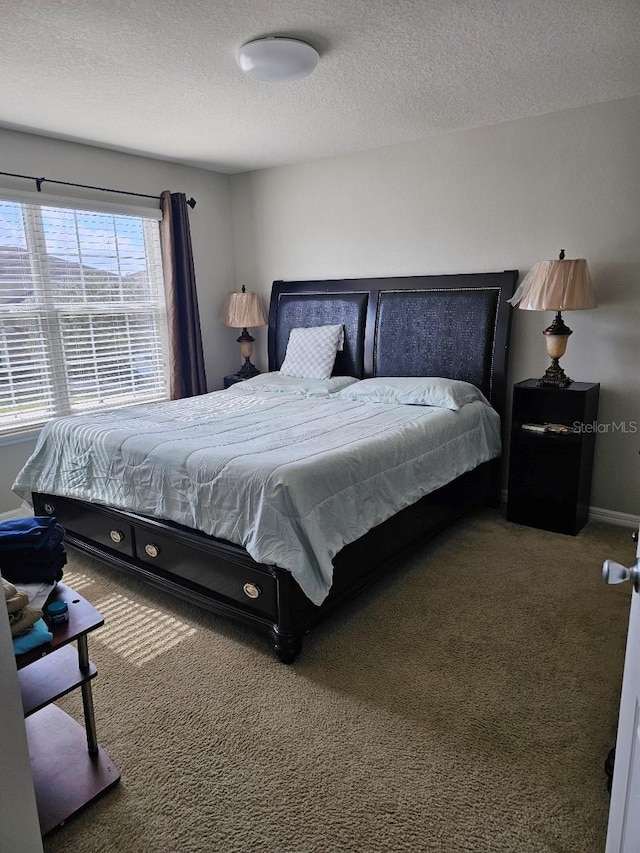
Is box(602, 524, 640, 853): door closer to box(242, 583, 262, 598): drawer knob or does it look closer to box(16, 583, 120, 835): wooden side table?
box(16, 583, 120, 835): wooden side table

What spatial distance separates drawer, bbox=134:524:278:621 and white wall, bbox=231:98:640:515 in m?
2.31

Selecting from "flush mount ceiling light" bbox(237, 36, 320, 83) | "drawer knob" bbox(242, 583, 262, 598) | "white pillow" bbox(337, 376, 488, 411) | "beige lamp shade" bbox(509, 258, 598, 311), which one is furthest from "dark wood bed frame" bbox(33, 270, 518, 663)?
"flush mount ceiling light" bbox(237, 36, 320, 83)

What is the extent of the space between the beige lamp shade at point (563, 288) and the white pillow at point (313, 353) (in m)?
1.47

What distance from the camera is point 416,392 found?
3416 millimetres

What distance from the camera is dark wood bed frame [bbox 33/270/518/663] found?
2248 mm

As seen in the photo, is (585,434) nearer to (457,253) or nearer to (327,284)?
(457,253)

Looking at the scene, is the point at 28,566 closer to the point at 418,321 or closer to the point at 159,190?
the point at 418,321

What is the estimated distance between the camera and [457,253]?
3.76 m

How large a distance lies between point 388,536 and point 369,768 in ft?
3.63

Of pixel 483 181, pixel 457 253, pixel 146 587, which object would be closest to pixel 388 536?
pixel 146 587

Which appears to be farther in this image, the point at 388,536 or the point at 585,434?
the point at 585,434

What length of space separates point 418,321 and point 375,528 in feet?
5.90

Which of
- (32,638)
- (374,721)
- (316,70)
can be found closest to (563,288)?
(316,70)

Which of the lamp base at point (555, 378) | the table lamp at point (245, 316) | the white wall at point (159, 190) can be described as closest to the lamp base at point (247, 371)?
Result: the table lamp at point (245, 316)
